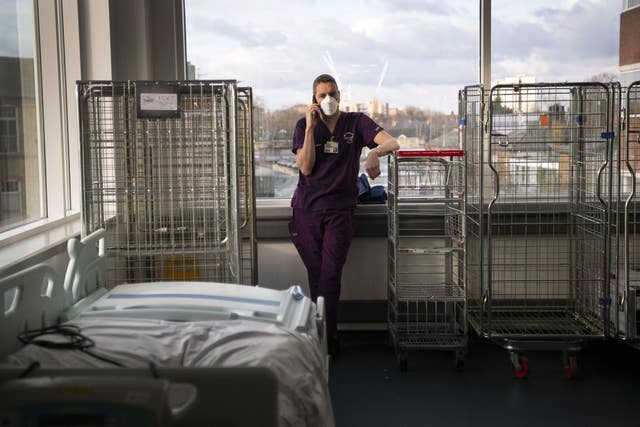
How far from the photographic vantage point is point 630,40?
5.25 meters

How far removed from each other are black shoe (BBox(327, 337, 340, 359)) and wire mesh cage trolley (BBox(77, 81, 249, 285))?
967 millimetres

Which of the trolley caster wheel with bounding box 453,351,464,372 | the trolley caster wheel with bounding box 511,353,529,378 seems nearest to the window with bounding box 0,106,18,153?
the trolley caster wheel with bounding box 453,351,464,372

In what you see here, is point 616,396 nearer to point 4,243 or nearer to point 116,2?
point 4,243

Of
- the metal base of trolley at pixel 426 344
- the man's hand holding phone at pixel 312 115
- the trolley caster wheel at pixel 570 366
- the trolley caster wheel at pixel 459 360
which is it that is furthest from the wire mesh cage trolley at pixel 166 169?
the trolley caster wheel at pixel 570 366

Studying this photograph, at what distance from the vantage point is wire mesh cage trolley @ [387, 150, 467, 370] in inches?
175

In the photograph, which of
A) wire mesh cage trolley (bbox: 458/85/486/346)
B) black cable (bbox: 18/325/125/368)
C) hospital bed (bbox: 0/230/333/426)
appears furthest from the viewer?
wire mesh cage trolley (bbox: 458/85/486/346)

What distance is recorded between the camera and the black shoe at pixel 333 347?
4.66 m

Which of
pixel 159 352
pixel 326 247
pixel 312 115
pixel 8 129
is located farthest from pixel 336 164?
pixel 159 352

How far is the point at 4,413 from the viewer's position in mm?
1577

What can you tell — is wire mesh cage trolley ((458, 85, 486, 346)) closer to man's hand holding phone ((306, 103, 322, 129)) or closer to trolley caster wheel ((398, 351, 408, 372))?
trolley caster wheel ((398, 351, 408, 372))

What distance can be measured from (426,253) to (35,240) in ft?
7.15

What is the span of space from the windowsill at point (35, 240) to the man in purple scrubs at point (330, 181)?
4.48 ft

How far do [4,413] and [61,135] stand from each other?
9.63 feet

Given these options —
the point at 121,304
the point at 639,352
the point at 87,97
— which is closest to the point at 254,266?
the point at 87,97
